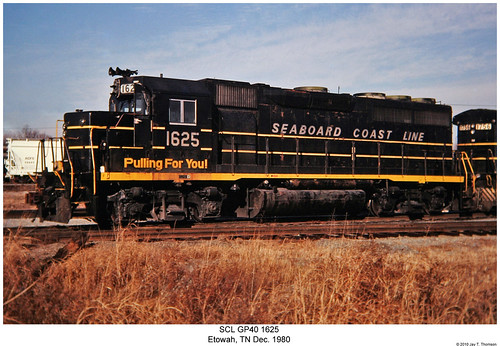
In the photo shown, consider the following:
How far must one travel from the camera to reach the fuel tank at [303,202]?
10891mm

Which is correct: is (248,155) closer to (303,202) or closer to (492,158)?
(303,202)

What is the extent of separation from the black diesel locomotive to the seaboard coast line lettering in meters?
0.02

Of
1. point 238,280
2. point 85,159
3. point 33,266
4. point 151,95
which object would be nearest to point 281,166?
point 151,95

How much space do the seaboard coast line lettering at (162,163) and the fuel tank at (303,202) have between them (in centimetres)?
161

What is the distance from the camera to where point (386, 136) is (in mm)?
13078

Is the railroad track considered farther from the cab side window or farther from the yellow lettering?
the cab side window

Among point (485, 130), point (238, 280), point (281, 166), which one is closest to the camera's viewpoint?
point (238, 280)

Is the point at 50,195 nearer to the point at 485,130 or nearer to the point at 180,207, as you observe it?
the point at 180,207

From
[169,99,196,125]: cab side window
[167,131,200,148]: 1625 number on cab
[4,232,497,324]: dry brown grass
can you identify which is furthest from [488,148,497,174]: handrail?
[169,99,196,125]: cab side window

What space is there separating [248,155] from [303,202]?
6.03 feet

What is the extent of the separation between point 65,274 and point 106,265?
49cm

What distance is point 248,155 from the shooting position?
445 inches

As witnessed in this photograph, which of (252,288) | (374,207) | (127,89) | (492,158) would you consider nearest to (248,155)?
(127,89)

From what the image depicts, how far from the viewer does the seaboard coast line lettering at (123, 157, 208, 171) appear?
981 cm
